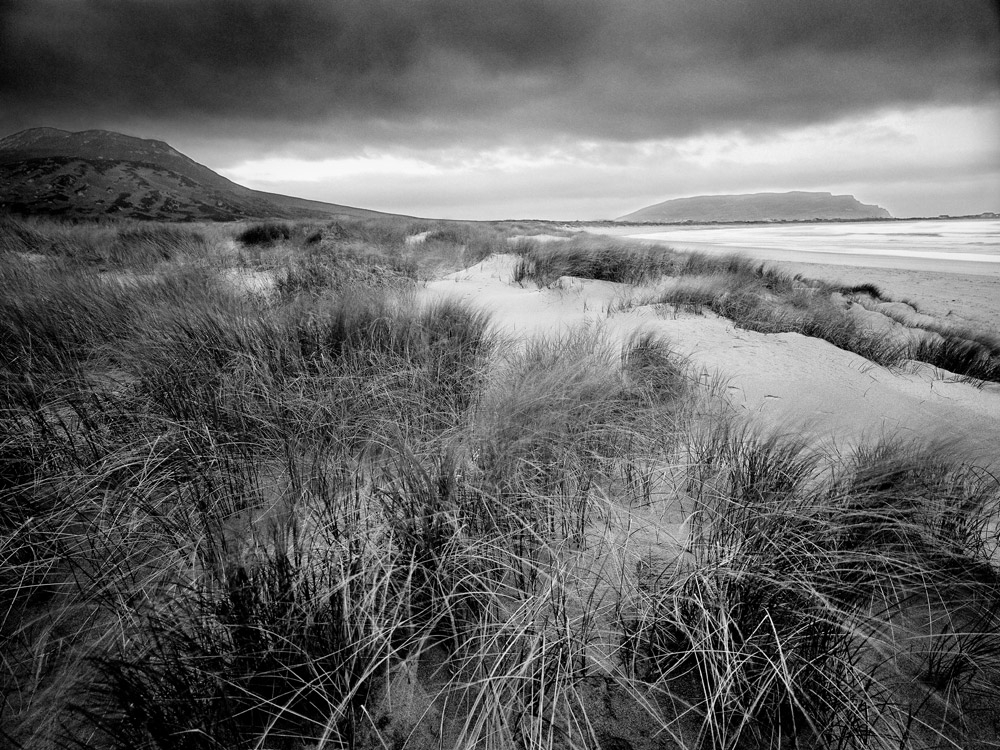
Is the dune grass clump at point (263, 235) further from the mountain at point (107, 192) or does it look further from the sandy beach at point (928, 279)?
the mountain at point (107, 192)

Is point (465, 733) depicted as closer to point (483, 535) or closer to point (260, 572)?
point (483, 535)

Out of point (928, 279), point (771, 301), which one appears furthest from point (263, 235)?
point (928, 279)

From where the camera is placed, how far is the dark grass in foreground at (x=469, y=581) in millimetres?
833

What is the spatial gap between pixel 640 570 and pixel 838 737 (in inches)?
18.2

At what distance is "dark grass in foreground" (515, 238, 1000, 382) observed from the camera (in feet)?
13.4

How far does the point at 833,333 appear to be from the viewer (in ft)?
14.4

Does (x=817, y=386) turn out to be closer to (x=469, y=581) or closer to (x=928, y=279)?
(x=469, y=581)

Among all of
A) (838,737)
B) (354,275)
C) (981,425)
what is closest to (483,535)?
(838,737)

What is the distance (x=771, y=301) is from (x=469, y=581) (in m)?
6.72

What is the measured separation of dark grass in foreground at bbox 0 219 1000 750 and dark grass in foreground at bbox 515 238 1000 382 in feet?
11.1

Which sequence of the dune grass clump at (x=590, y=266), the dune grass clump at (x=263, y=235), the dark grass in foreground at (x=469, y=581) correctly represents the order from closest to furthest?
1. the dark grass in foreground at (x=469, y=581)
2. the dune grass clump at (x=590, y=266)
3. the dune grass clump at (x=263, y=235)

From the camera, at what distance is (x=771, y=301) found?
6055 mm

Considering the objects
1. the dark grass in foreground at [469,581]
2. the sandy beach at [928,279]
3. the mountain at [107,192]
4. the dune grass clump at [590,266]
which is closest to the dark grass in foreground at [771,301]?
the dune grass clump at [590,266]

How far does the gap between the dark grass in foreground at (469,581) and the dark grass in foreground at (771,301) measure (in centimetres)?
339
